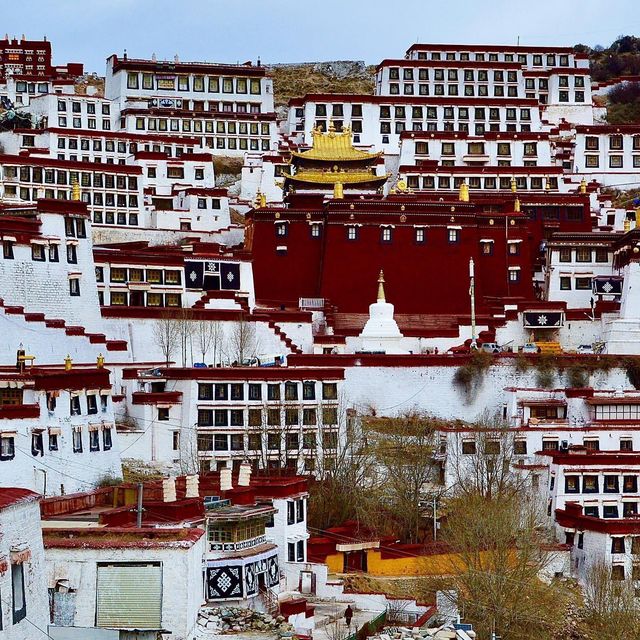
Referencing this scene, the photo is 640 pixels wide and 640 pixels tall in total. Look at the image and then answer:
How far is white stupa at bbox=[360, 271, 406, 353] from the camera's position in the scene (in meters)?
62.4

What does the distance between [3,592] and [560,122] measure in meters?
72.6

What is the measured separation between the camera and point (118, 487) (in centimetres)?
4081

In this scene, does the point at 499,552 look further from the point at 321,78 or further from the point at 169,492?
the point at 321,78

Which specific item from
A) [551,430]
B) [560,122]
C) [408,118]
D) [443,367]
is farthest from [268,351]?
[560,122]

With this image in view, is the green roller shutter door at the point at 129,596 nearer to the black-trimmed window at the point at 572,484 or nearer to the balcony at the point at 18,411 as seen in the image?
the balcony at the point at 18,411

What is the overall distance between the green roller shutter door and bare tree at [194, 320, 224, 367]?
29.0 meters

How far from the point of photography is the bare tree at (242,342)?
198ft

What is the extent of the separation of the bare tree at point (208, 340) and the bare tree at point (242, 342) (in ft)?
1.35

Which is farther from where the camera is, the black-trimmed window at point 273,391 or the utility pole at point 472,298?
the utility pole at point 472,298

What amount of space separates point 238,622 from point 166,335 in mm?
27037

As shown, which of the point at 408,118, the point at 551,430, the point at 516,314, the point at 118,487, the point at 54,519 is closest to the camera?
the point at 54,519

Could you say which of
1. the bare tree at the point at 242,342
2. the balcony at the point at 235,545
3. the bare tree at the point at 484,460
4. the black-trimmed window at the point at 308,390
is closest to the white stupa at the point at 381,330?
the bare tree at the point at 242,342

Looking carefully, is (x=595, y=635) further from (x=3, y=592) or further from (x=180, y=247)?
(x=180, y=247)

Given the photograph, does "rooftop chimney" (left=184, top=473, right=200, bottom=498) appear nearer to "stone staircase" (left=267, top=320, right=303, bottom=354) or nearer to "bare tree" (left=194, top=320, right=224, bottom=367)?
"bare tree" (left=194, top=320, right=224, bottom=367)
